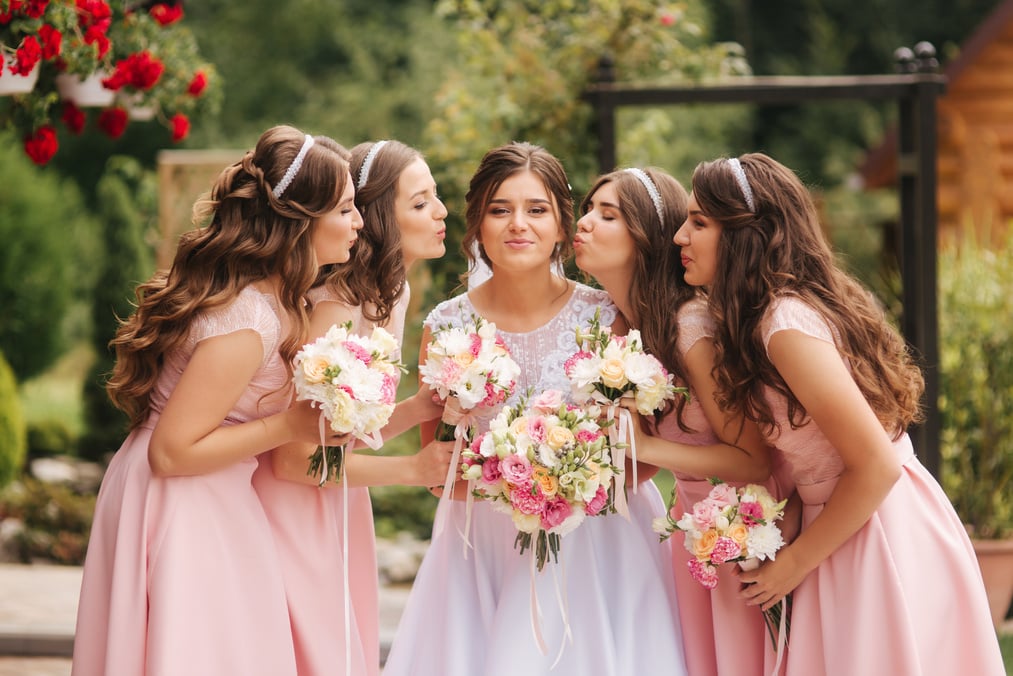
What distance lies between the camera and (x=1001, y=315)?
772 centimetres

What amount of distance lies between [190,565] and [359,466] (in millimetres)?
642

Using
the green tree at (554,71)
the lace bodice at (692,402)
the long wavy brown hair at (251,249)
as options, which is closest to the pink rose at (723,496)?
the lace bodice at (692,402)

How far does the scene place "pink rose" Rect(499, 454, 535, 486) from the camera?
348 centimetres

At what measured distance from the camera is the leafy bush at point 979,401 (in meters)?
7.46

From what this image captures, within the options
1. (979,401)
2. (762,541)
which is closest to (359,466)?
(762,541)

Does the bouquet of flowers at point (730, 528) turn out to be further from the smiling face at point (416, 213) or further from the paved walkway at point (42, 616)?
the paved walkway at point (42, 616)

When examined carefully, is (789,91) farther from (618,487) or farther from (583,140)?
(618,487)

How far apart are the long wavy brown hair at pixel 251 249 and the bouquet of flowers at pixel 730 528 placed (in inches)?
53.1

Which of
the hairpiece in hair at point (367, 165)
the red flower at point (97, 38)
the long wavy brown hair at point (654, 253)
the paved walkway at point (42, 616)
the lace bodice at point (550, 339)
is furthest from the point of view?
the paved walkway at point (42, 616)

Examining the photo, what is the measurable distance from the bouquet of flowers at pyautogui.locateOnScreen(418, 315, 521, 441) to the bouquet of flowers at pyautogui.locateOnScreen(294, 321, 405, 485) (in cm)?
14

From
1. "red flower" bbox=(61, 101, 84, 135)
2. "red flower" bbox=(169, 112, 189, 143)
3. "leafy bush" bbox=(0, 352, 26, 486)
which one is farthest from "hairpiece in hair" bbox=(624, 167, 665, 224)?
"leafy bush" bbox=(0, 352, 26, 486)

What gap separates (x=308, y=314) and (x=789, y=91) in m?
3.99

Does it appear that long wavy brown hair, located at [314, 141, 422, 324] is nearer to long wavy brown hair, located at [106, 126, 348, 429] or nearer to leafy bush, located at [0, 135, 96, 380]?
long wavy brown hair, located at [106, 126, 348, 429]

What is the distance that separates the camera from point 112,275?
1181cm
